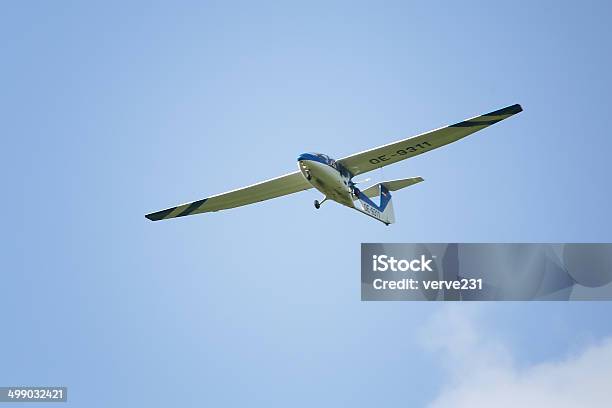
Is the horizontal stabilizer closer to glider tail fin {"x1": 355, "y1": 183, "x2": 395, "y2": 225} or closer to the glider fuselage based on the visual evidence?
glider tail fin {"x1": 355, "y1": 183, "x2": 395, "y2": 225}

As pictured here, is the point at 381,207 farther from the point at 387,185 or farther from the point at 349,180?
the point at 349,180

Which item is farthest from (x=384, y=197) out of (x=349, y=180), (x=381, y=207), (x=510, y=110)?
(x=510, y=110)

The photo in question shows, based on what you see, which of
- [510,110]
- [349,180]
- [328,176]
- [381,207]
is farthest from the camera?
[381,207]

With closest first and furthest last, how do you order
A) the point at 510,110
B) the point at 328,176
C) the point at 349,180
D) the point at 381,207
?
1. the point at 510,110
2. the point at 328,176
3. the point at 349,180
4. the point at 381,207

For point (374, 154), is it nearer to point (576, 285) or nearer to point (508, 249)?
point (508, 249)

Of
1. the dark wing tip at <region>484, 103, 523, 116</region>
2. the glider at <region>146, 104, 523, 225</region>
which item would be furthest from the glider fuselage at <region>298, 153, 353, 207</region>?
the dark wing tip at <region>484, 103, 523, 116</region>

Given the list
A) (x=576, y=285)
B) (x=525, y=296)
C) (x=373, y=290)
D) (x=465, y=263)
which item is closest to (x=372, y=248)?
(x=373, y=290)

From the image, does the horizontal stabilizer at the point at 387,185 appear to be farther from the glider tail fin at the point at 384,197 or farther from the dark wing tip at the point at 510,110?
the dark wing tip at the point at 510,110

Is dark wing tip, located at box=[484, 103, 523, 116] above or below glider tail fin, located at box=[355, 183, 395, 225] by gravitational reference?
above
